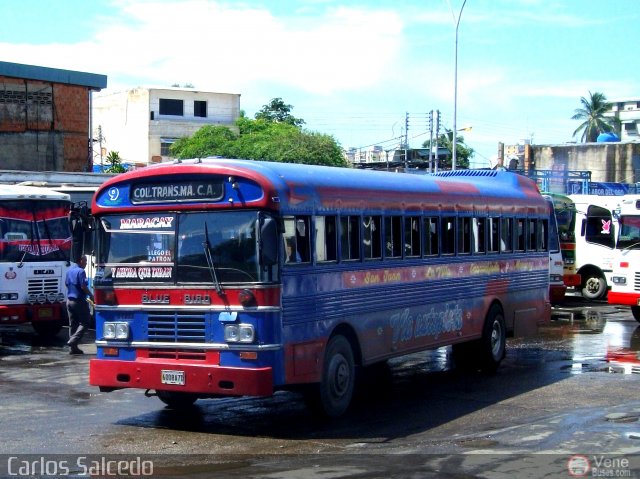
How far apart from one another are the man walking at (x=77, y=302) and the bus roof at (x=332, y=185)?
20.7 feet

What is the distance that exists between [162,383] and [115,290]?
3.91 feet

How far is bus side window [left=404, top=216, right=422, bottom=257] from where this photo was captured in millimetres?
12742

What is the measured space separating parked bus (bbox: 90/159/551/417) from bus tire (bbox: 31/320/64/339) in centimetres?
807

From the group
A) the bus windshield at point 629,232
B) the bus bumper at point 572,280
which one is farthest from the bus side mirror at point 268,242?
the bus bumper at point 572,280

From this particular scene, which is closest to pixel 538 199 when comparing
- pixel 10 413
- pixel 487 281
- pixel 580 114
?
pixel 487 281

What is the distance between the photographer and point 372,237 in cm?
1189

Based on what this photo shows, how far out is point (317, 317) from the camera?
10.6 metres

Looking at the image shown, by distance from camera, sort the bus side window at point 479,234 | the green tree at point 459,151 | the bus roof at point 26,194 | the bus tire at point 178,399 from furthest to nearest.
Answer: the green tree at point 459,151 → the bus roof at point 26,194 → the bus side window at point 479,234 → the bus tire at point 178,399

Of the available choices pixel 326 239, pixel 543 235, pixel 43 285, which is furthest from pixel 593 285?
pixel 326 239

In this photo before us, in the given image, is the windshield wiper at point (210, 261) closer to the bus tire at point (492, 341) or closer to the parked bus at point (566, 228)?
the bus tire at point (492, 341)

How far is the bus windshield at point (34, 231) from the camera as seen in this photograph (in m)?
18.0

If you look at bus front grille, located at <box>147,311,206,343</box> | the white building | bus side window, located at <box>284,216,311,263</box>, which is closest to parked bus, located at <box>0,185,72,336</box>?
bus front grille, located at <box>147,311,206,343</box>

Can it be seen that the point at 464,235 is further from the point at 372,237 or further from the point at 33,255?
the point at 33,255

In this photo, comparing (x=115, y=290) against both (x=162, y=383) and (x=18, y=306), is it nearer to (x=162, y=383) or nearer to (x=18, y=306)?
(x=162, y=383)
